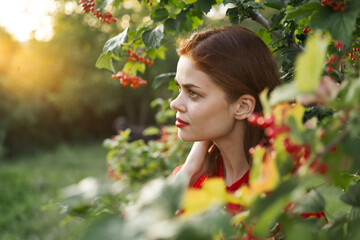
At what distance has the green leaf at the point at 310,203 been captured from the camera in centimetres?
80

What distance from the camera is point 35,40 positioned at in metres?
16.8

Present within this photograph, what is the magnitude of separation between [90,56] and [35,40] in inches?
108

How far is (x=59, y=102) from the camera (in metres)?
16.4

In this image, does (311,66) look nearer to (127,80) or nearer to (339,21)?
(339,21)

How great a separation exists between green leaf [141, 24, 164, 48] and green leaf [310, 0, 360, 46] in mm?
878

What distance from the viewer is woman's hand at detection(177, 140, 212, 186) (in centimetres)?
190

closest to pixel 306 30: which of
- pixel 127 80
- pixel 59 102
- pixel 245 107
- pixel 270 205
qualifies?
pixel 245 107

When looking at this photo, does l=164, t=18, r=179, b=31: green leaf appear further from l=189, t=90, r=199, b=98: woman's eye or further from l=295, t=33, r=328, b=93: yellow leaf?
l=295, t=33, r=328, b=93: yellow leaf

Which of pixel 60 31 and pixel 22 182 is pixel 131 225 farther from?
pixel 60 31

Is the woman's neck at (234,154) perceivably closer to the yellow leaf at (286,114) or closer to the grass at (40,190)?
the grass at (40,190)

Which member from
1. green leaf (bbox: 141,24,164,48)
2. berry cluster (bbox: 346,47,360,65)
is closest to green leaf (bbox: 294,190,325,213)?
berry cluster (bbox: 346,47,360,65)

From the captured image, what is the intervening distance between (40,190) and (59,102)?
8950 millimetres

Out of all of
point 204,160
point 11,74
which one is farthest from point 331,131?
point 11,74

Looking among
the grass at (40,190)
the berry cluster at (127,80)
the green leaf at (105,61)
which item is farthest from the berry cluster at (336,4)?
the grass at (40,190)
